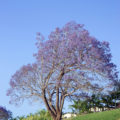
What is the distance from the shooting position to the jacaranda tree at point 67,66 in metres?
21.6

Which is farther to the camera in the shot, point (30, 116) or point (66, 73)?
point (30, 116)

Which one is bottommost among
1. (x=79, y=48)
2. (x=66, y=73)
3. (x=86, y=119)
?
(x=86, y=119)

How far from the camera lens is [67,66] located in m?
21.9

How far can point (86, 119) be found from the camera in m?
20.1

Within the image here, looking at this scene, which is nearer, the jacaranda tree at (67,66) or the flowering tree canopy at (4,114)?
the jacaranda tree at (67,66)

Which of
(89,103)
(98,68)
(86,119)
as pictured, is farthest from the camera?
(89,103)

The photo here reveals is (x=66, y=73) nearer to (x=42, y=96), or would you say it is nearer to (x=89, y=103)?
(x=42, y=96)

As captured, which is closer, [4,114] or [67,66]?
[67,66]

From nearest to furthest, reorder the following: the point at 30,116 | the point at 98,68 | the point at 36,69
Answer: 1. the point at 98,68
2. the point at 36,69
3. the point at 30,116

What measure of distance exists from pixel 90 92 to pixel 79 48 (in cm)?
404

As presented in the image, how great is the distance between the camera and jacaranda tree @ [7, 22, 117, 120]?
21578 millimetres

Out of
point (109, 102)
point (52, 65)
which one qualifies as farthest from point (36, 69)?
point (109, 102)

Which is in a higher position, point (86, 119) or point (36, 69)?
point (36, 69)

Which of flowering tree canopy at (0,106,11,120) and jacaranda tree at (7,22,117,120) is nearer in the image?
jacaranda tree at (7,22,117,120)
